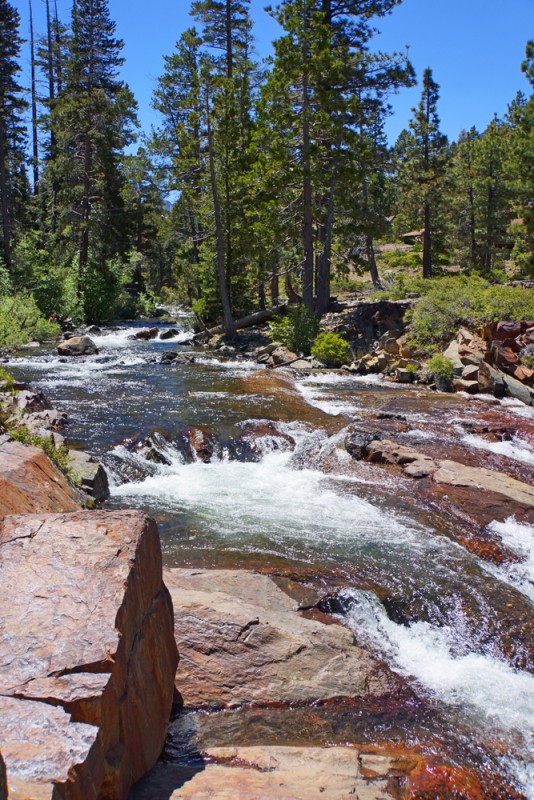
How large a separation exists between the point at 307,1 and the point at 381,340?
1290cm

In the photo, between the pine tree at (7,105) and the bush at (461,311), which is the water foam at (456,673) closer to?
the bush at (461,311)

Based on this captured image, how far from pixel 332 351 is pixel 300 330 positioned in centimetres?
211

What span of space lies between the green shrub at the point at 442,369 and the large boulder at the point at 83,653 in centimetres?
1429

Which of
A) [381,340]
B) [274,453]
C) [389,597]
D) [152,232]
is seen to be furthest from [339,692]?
[152,232]

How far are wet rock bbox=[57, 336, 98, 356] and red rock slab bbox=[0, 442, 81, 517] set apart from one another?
15944mm

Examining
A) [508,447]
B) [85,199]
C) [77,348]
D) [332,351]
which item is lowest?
[508,447]

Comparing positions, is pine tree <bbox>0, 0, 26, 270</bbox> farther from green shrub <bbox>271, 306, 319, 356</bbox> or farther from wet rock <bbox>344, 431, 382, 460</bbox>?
wet rock <bbox>344, 431, 382, 460</bbox>

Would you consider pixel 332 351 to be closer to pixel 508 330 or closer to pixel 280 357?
pixel 280 357

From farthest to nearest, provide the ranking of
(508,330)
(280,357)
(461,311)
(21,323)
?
(21,323), (280,357), (461,311), (508,330)

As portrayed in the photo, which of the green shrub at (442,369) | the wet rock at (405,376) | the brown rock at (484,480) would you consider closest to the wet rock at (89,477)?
the brown rock at (484,480)

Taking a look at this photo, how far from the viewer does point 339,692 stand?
477 cm

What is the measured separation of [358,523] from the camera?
8180 mm

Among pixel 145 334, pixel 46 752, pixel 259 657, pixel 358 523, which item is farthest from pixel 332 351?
pixel 46 752

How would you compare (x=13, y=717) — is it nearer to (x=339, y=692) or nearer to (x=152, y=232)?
(x=339, y=692)
